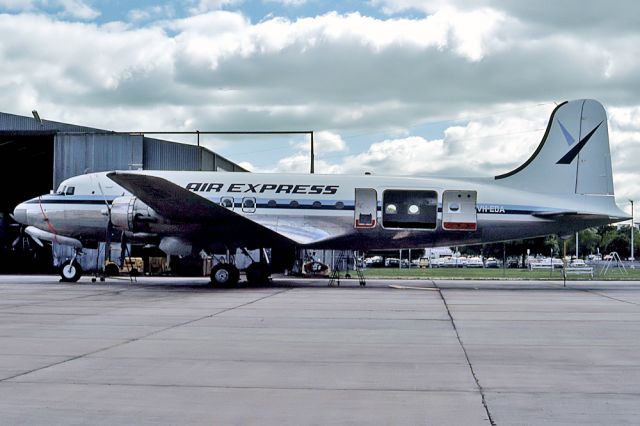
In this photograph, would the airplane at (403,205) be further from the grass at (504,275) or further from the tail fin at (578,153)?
the grass at (504,275)

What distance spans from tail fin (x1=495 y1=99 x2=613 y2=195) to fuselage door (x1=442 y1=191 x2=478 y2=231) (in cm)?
267

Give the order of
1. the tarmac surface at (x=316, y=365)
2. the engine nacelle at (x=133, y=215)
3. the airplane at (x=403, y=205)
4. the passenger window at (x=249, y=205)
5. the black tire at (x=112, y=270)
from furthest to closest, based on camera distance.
Result: the black tire at (x=112, y=270) < the passenger window at (x=249, y=205) < the airplane at (x=403, y=205) < the engine nacelle at (x=133, y=215) < the tarmac surface at (x=316, y=365)

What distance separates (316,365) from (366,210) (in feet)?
59.7

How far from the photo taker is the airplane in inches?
1073

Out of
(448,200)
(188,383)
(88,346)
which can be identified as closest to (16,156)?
(448,200)

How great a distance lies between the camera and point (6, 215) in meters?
58.5

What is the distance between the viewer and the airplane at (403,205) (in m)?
27.2

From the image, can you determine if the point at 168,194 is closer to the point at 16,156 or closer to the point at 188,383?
the point at 188,383

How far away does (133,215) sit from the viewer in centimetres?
2636

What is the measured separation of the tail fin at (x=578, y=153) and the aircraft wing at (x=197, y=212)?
10681 mm

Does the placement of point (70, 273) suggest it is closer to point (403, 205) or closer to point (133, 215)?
point (133, 215)

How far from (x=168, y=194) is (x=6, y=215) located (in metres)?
40.0

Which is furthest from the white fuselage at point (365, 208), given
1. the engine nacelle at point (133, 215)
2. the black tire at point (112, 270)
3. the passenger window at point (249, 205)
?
the black tire at point (112, 270)

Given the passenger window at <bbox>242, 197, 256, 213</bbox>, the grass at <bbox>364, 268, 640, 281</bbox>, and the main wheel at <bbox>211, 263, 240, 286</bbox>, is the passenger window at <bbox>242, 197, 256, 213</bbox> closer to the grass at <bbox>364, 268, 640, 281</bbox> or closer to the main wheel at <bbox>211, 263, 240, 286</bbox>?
the main wheel at <bbox>211, 263, 240, 286</bbox>
